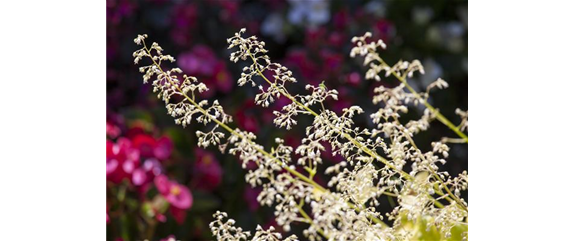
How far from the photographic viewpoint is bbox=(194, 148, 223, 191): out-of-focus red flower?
1.89 metres

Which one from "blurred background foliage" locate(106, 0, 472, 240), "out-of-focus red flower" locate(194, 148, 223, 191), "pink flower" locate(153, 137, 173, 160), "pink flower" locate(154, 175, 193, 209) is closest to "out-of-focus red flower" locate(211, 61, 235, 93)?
"blurred background foliage" locate(106, 0, 472, 240)

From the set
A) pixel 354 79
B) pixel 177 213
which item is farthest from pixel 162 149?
pixel 354 79

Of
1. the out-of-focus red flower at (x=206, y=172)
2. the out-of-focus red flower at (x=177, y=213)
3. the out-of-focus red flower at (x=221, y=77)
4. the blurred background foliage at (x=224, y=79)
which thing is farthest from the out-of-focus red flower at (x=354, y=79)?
the out-of-focus red flower at (x=177, y=213)

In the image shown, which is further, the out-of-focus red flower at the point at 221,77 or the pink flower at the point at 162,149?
the out-of-focus red flower at the point at 221,77

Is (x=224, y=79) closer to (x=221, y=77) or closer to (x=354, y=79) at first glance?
(x=221, y=77)

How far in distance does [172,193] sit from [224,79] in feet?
2.09

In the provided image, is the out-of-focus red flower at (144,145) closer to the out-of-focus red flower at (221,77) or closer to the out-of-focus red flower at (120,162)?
the out-of-focus red flower at (120,162)

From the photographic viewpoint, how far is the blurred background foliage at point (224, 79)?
153 centimetres

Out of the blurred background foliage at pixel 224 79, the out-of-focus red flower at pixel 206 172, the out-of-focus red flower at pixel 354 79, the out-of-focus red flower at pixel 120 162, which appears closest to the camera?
the out-of-focus red flower at pixel 120 162

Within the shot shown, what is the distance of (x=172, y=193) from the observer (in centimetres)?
157

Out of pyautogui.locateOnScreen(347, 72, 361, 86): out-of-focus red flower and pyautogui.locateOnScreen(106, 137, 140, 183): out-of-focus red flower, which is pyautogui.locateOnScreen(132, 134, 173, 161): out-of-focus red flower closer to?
pyautogui.locateOnScreen(106, 137, 140, 183): out-of-focus red flower

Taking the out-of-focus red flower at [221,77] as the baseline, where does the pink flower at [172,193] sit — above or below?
below
